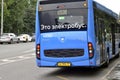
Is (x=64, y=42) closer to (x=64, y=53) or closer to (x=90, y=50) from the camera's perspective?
(x=64, y=53)

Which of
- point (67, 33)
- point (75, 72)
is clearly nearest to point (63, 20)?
point (67, 33)

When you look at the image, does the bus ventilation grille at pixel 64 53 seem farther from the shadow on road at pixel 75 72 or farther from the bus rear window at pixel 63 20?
the shadow on road at pixel 75 72

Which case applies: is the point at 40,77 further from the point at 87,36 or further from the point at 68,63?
the point at 87,36

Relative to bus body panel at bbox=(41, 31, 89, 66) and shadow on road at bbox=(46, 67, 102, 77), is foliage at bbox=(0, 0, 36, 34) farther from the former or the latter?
bus body panel at bbox=(41, 31, 89, 66)

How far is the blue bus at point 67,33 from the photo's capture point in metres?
14.4

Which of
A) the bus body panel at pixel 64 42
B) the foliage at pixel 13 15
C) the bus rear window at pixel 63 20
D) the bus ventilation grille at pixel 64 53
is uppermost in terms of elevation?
the foliage at pixel 13 15

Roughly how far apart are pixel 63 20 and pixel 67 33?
60 centimetres

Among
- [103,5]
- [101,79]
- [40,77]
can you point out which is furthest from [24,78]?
[103,5]

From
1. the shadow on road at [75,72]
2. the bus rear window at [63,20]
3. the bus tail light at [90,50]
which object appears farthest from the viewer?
the shadow on road at [75,72]

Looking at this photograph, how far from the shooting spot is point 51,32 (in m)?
14.9

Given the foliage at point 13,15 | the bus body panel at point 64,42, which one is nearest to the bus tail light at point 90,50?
the bus body panel at point 64,42

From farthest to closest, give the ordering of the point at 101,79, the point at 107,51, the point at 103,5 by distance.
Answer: the point at 107,51 < the point at 103,5 < the point at 101,79

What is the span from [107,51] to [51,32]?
14.8ft

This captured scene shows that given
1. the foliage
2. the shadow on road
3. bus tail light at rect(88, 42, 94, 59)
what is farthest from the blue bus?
the foliage
